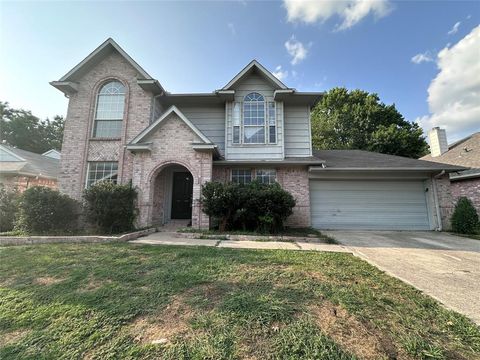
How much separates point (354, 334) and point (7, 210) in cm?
1366

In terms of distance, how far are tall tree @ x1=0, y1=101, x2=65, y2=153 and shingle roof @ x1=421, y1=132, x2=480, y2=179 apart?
4323cm

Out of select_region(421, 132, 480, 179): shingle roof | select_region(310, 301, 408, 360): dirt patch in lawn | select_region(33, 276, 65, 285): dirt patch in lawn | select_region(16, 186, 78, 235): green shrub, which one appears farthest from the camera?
select_region(421, 132, 480, 179): shingle roof

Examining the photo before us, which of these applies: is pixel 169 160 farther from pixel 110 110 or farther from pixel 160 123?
→ pixel 110 110

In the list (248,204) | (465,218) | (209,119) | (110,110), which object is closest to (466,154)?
(465,218)

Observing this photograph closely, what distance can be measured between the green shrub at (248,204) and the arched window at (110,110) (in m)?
6.18

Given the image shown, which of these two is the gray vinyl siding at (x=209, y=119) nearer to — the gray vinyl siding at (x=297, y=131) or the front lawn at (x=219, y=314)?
the gray vinyl siding at (x=297, y=131)

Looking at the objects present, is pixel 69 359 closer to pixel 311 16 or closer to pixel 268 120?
Answer: pixel 268 120

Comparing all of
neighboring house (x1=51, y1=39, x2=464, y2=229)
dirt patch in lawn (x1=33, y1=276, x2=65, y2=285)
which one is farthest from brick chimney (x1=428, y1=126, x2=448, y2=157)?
dirt patch in lawn (x1=33, y1=276, x2=65, y2=285)

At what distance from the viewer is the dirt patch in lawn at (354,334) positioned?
204 centimetres

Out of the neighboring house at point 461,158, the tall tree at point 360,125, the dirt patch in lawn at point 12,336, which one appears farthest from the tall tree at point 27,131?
the neighboring house at point 461,158

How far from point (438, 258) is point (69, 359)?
7513mm

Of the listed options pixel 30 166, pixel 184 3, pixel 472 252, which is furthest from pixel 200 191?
pixel 30 166

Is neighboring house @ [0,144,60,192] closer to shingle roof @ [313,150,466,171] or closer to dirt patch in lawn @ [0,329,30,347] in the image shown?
dirt patch in lawn @ [0,329,30,347]

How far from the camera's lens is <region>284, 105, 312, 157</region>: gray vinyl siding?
1132 cm
